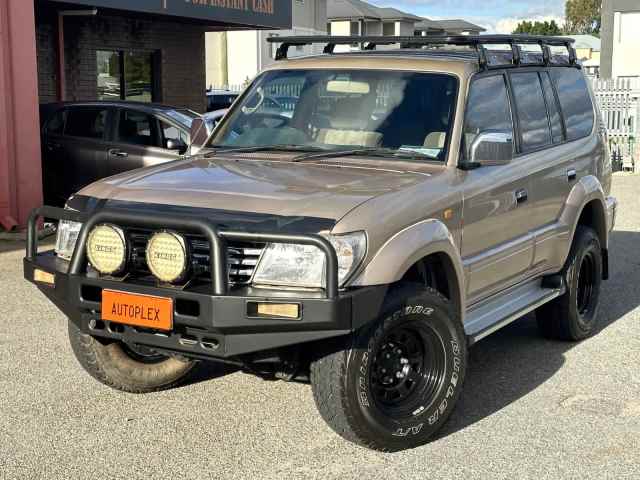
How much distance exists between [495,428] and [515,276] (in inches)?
47.8

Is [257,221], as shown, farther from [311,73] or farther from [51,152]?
[51,152]

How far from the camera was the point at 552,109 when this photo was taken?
6.85 metres

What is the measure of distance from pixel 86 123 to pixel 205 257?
9.06 meters

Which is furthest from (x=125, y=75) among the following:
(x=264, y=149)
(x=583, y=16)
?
(x=583, y=16)

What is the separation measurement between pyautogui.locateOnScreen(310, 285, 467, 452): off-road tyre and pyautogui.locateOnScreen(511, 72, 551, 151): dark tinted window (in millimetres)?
1865

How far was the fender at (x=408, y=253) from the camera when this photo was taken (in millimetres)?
A: 4453

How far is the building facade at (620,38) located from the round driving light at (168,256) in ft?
151

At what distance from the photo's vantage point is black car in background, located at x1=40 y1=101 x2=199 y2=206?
495 inches

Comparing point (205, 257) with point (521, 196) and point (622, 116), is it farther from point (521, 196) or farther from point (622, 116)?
point (622, 116)

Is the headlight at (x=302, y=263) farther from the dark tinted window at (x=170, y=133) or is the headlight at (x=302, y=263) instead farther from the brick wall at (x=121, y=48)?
the brick wall at (x=121, y=48)

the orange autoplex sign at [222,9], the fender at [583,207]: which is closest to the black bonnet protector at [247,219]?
the fender at [583,207]

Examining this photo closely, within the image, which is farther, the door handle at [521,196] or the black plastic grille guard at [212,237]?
the door handle at [521,196]

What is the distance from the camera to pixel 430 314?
4.80 m

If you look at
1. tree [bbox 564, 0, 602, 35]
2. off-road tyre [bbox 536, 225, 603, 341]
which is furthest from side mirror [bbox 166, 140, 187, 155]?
tree [bbox 564, 0, 602, 35]
